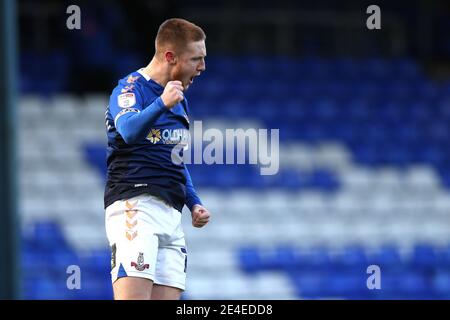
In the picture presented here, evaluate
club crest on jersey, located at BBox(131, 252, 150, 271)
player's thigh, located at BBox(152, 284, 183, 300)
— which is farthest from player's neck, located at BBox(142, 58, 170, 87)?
player's thigh, located at BBox(152, 284, 183, 300)

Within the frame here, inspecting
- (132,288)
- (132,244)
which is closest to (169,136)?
(132,244)

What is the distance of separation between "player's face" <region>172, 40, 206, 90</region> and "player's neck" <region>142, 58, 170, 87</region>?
0.15 ft

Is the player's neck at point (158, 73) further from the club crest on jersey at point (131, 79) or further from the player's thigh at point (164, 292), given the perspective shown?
the player's thigh at point (164, 292)

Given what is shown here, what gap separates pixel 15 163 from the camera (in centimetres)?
353

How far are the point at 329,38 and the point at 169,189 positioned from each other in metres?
9.54

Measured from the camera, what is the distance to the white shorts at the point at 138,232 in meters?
3.78

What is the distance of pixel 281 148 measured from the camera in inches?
469

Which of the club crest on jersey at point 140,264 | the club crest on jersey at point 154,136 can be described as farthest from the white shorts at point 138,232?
the club crest on jersey at point 154,136

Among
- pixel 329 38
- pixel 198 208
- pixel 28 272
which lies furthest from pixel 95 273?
pixel 198 208

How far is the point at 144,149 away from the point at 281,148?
817cm

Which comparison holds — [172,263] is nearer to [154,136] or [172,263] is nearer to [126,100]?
[154,136]

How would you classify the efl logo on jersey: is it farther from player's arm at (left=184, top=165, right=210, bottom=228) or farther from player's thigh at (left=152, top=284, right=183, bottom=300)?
player's thigh at (left=152, top=284, right=183, bottom=300)

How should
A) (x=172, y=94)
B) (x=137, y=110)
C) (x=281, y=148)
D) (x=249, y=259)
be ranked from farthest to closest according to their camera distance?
(x=281, y=148) < (x=249, y=259) < (x=137, y=110) < (x=172, y=94)

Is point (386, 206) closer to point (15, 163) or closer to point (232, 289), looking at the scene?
point (232, 289)
